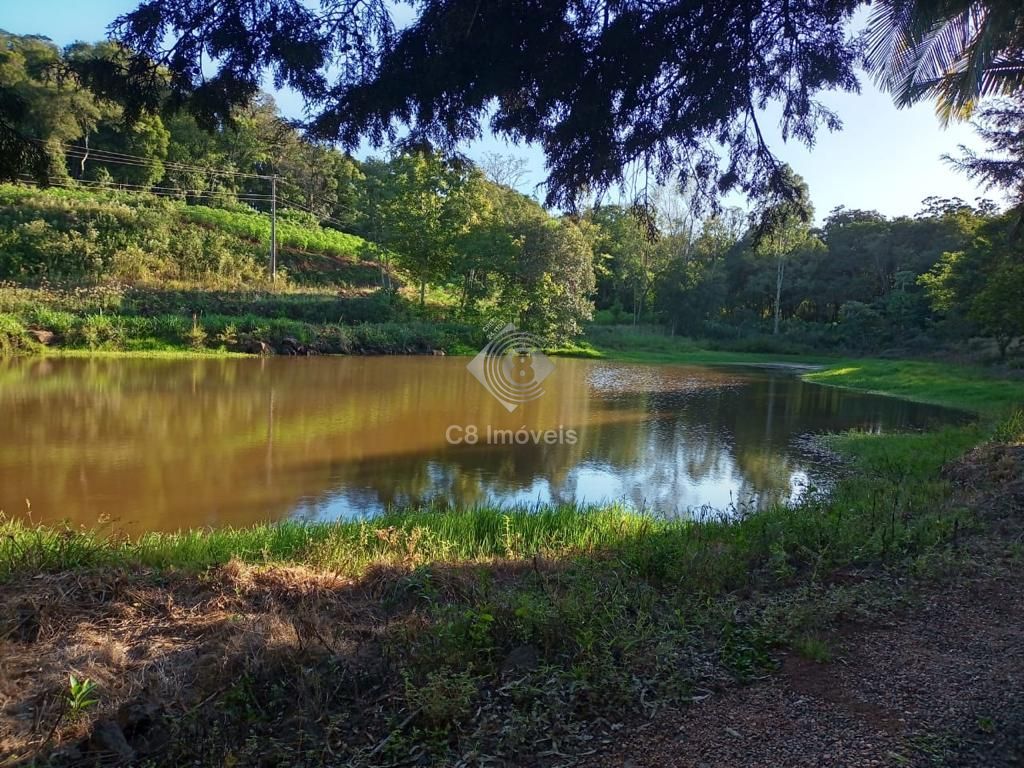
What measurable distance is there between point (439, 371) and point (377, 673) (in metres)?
22.1

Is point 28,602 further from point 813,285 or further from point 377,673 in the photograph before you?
point 813,285

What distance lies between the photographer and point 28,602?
Answer: 13.2 feet

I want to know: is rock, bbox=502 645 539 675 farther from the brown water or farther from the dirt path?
the brown water

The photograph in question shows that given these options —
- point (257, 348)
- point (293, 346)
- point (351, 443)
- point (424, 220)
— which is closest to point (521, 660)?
point (351, 443)

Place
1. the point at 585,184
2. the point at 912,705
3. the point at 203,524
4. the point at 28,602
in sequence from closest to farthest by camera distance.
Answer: the point at 912,705 → the point at 28,602 → the point at 585,184 → the point at 203,524

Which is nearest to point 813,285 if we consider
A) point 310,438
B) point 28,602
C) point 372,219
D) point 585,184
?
point 372,219

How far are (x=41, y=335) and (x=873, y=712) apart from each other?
2715 centimetres

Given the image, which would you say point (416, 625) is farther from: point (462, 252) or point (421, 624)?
point (462, 252)

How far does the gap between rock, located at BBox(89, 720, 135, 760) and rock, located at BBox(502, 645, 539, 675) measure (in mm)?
1580

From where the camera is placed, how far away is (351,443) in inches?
482

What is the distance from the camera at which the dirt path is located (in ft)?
8.19

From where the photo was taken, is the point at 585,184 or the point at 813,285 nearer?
the point at 585,184

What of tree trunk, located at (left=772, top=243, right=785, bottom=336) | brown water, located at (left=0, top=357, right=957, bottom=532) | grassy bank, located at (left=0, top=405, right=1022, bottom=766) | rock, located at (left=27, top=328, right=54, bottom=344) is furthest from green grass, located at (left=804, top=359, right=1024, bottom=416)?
rock, located at (left=27, top=328, right=54, bottom=344)

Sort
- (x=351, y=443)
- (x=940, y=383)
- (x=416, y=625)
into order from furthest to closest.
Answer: (x=940, y=383)
(x=351, y=443)
(x=416, y=625)
